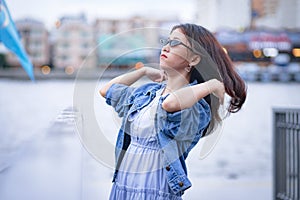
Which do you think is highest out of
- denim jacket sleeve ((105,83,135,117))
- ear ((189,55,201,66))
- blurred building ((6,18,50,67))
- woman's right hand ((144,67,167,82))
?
blurred building ((6,18,50,67))

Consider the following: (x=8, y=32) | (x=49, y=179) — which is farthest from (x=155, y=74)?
(x=8, y=32)

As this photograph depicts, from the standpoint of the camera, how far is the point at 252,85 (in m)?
9.95

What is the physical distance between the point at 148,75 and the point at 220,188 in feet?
6.15

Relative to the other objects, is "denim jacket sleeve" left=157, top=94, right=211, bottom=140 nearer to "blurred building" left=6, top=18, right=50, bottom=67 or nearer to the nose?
the nose

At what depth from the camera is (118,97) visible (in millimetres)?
1101

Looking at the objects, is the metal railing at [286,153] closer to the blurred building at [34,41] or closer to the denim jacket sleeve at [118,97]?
the denim jacket sleeve at [118,97]

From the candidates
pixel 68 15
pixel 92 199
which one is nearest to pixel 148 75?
pixel 92 199

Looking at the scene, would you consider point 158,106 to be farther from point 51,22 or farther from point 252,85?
point 252,85

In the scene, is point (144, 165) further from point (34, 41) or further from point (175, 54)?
point (34, 41)

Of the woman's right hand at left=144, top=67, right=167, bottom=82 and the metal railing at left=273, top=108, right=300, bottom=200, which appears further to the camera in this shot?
the metal railing at left=273, top=108, right=300, bottom=200

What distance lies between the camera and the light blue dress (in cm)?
104

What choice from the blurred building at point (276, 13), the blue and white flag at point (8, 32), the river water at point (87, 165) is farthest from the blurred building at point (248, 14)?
the blue and white flag at point (8, 32)

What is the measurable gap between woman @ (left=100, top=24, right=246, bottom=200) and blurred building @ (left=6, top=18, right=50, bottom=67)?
5.16m

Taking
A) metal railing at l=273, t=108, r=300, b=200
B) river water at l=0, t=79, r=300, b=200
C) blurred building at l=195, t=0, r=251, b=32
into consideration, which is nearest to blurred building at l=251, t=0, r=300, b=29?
blurred building at l=195, t=0, r=251, b=32
